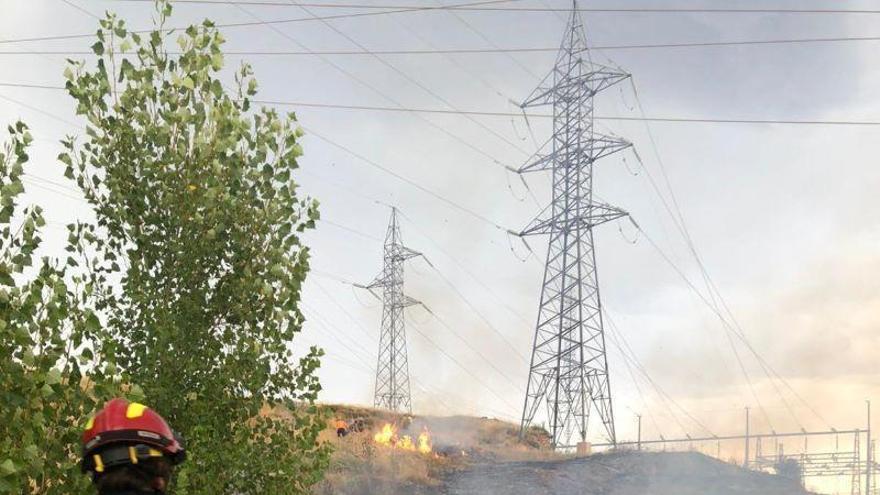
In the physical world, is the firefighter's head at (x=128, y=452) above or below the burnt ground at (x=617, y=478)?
above

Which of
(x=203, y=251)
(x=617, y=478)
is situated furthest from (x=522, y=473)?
(x=203, y=251)

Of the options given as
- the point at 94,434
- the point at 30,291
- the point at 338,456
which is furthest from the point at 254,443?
the point at 338,456

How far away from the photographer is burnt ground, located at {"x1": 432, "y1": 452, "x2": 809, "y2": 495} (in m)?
35.2

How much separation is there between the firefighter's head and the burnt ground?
3168cm

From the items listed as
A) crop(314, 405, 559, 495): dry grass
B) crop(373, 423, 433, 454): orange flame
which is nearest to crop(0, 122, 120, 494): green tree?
crop(314, 405, 559, 495): dry grass

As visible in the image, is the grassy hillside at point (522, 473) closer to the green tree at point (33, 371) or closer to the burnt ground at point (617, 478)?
the burnt ground at point (617, 478)

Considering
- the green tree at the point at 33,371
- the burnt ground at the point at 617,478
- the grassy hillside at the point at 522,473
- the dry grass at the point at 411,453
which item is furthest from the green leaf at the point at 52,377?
the burnt ground at the point at 617,478

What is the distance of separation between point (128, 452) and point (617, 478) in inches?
1444

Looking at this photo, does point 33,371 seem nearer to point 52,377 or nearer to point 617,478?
point 52,377

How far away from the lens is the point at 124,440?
3.60 meters

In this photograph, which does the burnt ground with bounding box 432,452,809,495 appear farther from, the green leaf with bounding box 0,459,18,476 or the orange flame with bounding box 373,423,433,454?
the green leaf with bounding box 0,459,18,476

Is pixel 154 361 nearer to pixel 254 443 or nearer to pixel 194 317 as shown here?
pixel 194 317

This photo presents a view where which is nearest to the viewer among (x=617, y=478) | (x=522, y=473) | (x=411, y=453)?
(x=522, y=473)

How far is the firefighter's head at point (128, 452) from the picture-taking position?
359cm
